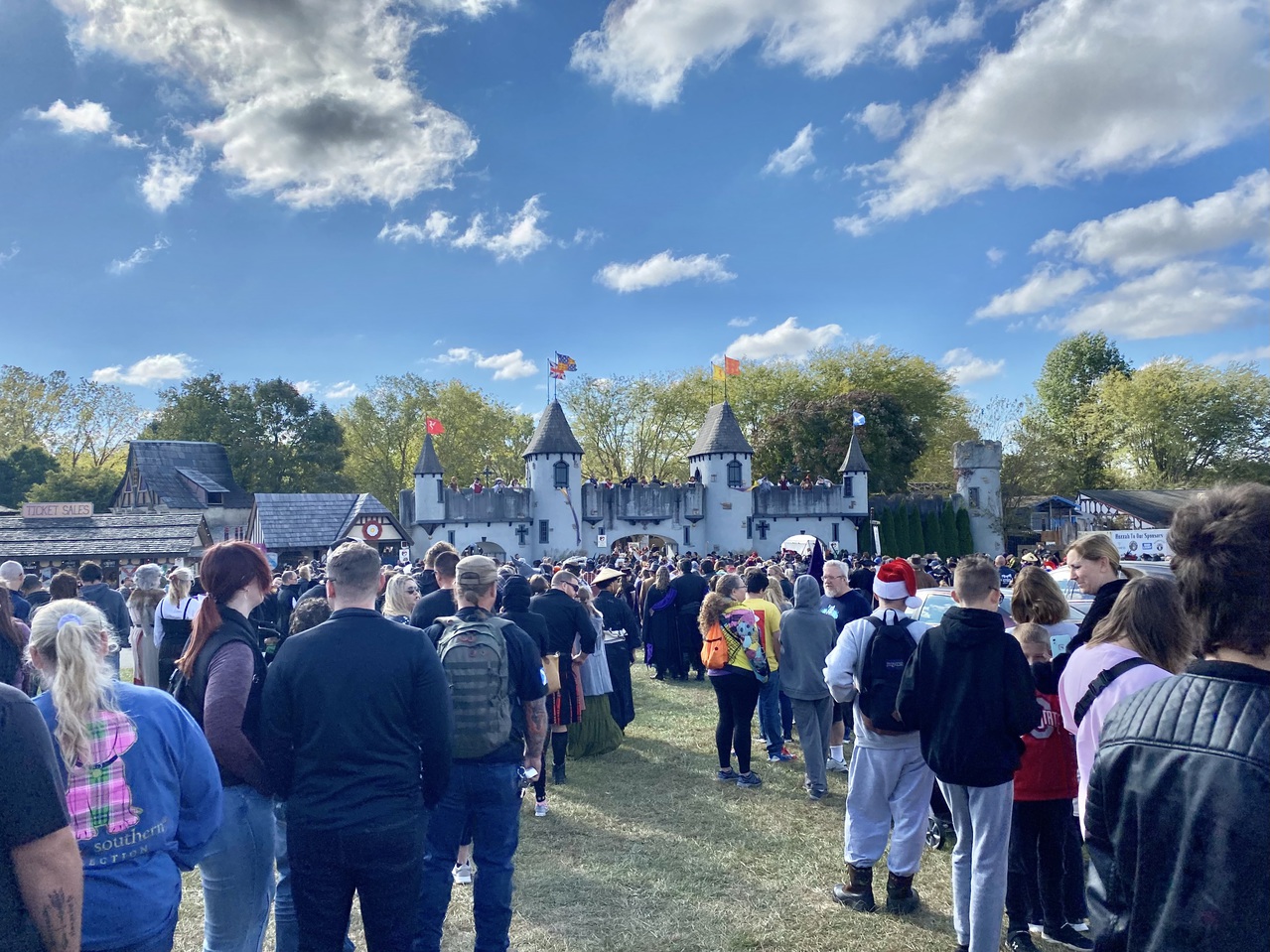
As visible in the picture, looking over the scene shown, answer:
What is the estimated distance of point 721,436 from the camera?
1602 inches

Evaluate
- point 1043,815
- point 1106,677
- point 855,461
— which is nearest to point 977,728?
point 1106,677

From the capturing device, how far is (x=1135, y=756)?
5.76ft

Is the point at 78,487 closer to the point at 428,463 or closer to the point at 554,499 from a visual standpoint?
the point at 428,463

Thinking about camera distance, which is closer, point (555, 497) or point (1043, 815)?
point (1043, 815)

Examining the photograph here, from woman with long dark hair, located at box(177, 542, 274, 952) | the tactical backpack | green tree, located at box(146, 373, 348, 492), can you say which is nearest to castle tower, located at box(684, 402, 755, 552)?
green tree, located at box(146, 373, 348, 492)

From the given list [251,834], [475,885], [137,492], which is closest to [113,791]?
[251,834]

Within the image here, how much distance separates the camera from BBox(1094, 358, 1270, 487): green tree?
44031mm

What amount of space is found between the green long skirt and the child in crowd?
4.80m

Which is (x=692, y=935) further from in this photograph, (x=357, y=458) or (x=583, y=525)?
(x=357, y=458)

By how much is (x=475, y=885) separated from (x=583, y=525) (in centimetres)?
3496

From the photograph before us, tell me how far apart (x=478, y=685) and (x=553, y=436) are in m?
34.6

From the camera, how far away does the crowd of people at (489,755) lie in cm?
170

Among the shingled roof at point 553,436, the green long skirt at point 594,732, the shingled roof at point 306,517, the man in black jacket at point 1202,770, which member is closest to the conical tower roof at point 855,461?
the shingled roof at point 553,436

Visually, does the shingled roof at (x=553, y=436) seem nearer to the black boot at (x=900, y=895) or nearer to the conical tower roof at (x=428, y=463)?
the conical tower roof at (x=428, y=463)
